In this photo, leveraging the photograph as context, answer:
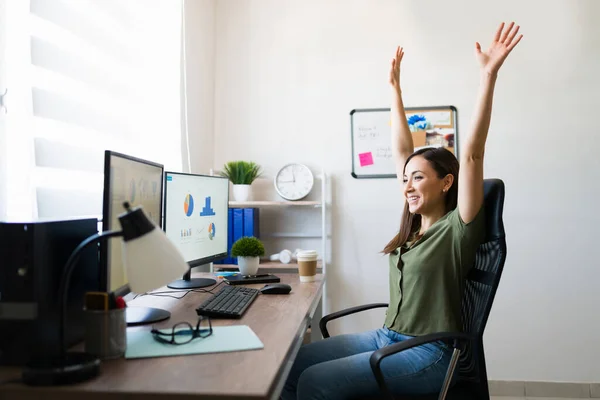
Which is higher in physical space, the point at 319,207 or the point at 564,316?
the point at 319,207

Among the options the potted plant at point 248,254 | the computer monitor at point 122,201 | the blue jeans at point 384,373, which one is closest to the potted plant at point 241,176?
the potted plant at point 248,254

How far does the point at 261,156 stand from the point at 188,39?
0.85 m

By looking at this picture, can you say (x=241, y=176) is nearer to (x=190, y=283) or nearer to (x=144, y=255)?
(x=190, y=283)

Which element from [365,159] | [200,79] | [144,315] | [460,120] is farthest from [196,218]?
[460,120]

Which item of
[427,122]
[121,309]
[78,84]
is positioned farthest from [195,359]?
[427,122]

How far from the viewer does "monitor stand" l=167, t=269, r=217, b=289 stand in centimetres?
187

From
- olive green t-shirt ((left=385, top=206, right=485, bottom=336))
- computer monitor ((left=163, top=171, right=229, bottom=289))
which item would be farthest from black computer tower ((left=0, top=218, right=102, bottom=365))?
olive green t-shirt ((left=385, top=206, right=485, bottom=336))

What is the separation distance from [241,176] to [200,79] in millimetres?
659

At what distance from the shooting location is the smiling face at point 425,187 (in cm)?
168

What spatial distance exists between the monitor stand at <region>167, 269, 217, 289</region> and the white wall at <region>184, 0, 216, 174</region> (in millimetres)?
976

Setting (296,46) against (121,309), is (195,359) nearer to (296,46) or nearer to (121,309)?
(121,309)

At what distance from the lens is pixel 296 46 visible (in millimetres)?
3225

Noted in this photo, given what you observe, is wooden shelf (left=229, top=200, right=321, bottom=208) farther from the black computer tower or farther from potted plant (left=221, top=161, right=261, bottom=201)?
the black computer tower

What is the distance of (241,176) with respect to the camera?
302 cm
